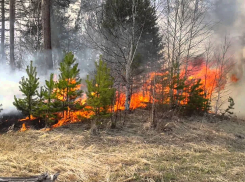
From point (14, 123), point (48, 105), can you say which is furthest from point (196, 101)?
point (14, 123)

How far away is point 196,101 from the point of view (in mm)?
10547

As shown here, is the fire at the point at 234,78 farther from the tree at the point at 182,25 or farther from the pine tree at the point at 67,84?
the pine tree at the point at 67,84

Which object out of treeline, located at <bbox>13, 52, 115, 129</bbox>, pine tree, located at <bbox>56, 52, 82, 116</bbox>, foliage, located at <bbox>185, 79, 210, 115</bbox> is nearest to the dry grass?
treeline, located at <bbox>13, 52, 115, 129</bbox>

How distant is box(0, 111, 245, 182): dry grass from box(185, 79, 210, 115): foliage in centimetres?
300

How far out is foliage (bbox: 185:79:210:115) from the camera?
1041 centimetres

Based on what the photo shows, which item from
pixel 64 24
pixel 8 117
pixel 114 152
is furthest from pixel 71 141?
pixel 64 24

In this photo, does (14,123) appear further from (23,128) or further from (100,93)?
(100,93)

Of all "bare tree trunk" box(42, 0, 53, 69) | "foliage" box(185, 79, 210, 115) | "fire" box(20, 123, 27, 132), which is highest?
"bare tree trunk" box(42, 0, 53, 69)

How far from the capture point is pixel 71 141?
5957mm

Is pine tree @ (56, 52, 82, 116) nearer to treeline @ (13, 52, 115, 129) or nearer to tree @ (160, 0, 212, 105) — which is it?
treeline @ (13, 52, 115, 129)

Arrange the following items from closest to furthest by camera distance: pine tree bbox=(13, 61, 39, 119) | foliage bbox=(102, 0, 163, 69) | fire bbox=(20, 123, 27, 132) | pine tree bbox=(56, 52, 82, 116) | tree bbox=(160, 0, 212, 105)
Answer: fire bbox=(20, 123, 27, 132)
pine tree bbox=(13, 61, 39, 119)
pine tree bbox=(56, 52, 82, 116)
foliage bbox=(102, 0, 163, 69)
tree bbox=(160, 0, 212, 105)

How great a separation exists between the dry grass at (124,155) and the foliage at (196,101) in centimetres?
300

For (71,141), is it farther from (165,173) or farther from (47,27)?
(47,27)

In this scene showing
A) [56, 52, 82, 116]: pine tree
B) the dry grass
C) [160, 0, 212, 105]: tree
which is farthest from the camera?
[160, 0, 212, 105]: tree
